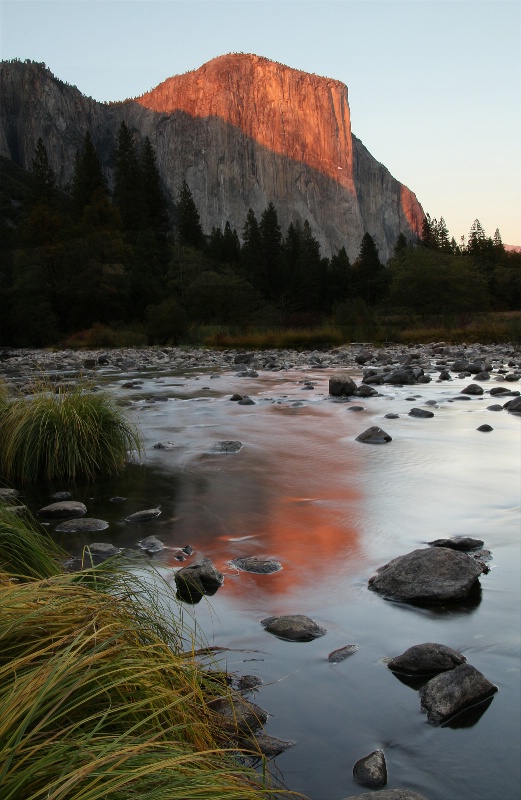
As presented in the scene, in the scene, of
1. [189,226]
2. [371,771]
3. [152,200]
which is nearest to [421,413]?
[371,771]

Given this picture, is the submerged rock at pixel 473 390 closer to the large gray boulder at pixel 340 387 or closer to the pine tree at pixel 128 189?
the large gray boulder at pixel 340 387

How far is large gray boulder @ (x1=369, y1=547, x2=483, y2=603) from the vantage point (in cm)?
415

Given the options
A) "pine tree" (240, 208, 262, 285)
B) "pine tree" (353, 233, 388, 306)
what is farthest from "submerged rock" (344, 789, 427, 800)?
"pine tree" (353, 233, 388, 306)

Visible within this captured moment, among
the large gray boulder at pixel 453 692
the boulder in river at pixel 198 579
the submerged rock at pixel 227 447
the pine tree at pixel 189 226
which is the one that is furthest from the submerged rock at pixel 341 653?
the pine tree at pixel 189 226

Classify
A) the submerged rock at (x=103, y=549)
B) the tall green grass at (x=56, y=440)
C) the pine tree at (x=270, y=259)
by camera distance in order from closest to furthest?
the submerged rock at (x=103, y=549) → the tall green grass at (x=56, y=440) → the pine tree at (x=270, y=259)

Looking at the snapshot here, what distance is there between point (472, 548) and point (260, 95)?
6236 inches

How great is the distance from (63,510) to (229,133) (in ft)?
485

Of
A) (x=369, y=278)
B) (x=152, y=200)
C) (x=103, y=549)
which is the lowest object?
(x=103, y=549)

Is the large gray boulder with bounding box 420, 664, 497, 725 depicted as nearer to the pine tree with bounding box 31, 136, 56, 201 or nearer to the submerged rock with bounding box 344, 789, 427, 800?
the submerged rock with bounding box 344, 789, 427, 800

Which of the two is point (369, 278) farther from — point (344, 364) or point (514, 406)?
point (514, 406)

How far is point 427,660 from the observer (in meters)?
3.30

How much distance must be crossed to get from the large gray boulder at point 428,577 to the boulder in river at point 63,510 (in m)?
2.70

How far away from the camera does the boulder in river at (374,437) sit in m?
9.65

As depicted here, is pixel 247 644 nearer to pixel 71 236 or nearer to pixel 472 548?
pixel 472 548
